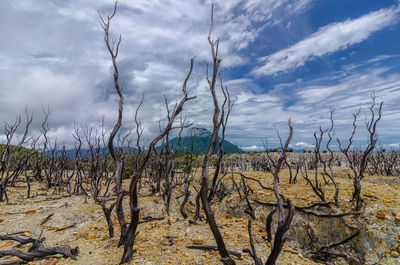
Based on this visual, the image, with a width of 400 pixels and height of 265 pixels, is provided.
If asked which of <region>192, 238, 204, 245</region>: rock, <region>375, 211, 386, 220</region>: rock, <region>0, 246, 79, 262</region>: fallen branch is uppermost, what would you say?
<region>0, 246, 79, 262</region>: fallen branch

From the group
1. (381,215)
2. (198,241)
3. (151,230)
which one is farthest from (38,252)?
(381,215)

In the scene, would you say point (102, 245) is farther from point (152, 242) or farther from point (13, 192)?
point (13, 192)

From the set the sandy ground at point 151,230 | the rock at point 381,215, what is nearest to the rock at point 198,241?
the sandy ground at point 151,230

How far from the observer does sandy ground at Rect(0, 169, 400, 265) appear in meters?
4.95

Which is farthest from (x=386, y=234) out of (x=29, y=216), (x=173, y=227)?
(x=29, y=216)

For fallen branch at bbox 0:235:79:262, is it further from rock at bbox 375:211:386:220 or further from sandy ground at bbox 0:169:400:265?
rock at bbox 375:211:386:220

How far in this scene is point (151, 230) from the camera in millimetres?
6508

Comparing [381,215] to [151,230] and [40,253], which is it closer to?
[151,230]

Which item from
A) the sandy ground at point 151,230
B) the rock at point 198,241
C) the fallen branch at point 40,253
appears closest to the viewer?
the fallen branch at point 40,253

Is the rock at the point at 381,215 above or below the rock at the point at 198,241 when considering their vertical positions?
above

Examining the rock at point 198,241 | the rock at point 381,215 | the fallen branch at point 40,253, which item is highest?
the fallen branch at point 40,253

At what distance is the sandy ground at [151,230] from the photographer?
16.2 ft

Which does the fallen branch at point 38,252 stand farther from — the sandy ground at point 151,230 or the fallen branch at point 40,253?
the sandy ground at point 151,230

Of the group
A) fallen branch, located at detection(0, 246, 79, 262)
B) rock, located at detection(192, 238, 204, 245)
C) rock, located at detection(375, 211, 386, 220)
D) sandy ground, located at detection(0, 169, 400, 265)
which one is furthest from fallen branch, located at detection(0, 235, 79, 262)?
rock, located at detection(375, 211, 386, 220)
